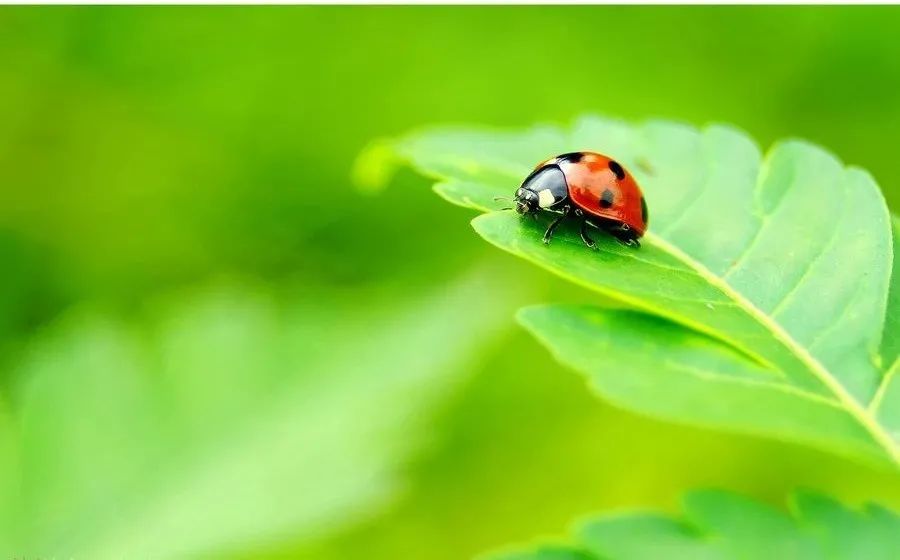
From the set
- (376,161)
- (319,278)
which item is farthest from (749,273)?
(319,278)

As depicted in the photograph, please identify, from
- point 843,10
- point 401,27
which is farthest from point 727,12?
point 401,27

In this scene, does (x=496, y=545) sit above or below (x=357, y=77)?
below

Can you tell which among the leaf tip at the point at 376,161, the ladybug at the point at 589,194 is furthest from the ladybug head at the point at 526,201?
the leaf tip at the point at 376,161

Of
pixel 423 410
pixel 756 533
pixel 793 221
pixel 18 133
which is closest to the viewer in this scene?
pixel 756 533

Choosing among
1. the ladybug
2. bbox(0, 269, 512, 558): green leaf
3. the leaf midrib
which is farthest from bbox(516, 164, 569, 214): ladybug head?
bbox(0, 269, 512, 558): green leaf

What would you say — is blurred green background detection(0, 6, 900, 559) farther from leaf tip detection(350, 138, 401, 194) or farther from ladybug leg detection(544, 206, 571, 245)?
ladybug leg detection(544, 206, 571, 245)

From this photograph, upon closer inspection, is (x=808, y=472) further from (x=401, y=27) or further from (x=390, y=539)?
(x=401, y=27)

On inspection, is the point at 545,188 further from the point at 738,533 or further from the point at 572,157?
the point at 738,533
